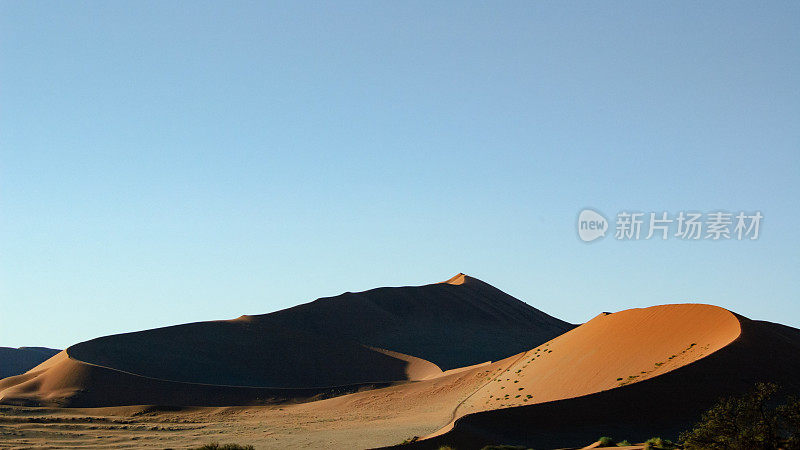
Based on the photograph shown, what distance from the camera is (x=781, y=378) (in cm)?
4197

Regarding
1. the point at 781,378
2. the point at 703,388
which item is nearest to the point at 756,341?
the point at 781,378

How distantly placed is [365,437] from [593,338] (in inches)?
684

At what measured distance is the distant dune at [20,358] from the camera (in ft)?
515

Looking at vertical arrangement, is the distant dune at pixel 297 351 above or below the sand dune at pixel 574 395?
above

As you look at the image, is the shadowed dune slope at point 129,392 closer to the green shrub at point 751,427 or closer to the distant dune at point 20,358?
the green shrub at point 751,427

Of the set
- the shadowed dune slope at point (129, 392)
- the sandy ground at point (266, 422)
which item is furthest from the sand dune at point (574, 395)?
the shadowed dune slope at point (129, 392)

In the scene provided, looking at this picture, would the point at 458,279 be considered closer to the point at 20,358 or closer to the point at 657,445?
the point at 20,358

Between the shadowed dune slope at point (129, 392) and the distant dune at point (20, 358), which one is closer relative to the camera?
the shadowed dune slope at point (129, 392)

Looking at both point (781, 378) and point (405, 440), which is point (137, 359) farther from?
point (781, 378)

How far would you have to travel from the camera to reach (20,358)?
169625 mm

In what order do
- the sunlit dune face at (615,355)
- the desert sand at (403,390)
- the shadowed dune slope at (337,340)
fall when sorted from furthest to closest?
the shadowed dune slope at (337,340)
the sunlit dune face at (615,355)
the desert sand at (403,390)

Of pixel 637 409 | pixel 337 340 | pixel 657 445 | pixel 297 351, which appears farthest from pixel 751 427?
pixel 337 340

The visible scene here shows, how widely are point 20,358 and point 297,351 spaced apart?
10378cm

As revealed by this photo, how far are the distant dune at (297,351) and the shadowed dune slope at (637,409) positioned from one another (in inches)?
1256
